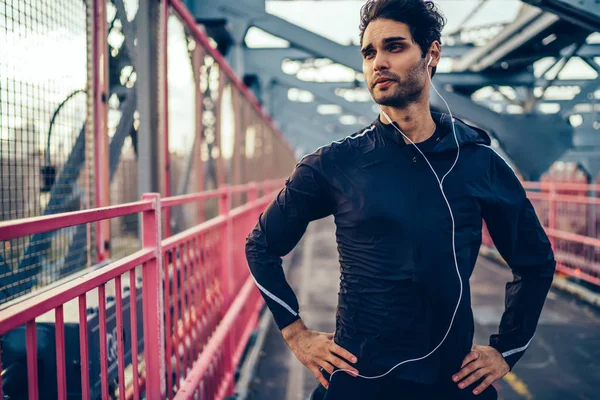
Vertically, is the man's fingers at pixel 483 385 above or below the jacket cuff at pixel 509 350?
below

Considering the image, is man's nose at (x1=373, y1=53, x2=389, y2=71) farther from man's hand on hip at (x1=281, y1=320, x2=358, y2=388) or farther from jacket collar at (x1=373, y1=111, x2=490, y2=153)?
man's hand on hip at (x1=281, y1=320, x2=358, y2=388)

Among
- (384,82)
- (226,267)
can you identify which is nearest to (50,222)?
(384,82)

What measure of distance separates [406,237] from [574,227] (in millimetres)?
7641

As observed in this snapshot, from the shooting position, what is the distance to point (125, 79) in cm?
368

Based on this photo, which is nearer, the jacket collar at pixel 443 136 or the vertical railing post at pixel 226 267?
the jacket collar at pixel 443 136

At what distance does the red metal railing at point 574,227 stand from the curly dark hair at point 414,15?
591 cm

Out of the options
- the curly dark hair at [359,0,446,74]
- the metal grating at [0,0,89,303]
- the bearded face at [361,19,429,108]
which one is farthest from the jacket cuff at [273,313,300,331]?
the metal grating at [0,0,89,303]

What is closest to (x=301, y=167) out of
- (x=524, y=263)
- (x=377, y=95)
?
(x=377, y=95)

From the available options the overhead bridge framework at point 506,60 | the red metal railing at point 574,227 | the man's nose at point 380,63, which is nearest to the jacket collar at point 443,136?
the man's nose at point 380,63

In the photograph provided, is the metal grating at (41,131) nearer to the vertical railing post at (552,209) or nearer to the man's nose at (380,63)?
the man's nose at (380,63)

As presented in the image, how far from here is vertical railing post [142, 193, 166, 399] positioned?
82.5 inches

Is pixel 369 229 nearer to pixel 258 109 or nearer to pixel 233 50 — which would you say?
pixel 233 50

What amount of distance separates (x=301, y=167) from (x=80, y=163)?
6.14ft

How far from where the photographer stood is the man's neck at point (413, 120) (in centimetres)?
190
